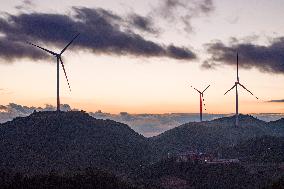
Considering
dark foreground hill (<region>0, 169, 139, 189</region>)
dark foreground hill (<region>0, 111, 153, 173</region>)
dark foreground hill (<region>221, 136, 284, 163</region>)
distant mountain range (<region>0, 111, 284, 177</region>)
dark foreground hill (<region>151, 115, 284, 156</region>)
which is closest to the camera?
dark foreground hill (<region>0, 169, 139, 189</region>)

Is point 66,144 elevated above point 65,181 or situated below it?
above

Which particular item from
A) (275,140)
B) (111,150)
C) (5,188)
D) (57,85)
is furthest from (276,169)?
(57,85)

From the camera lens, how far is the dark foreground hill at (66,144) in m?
108

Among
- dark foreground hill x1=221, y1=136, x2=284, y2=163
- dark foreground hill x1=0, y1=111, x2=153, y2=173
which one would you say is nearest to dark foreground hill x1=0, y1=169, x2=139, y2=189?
dark foreground hill x1=0, y1=111, x2=153, y2=173

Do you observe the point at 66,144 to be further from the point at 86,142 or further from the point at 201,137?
the point at 201,137

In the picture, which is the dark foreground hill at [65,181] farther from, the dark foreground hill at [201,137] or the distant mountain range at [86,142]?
the dark foreground hill at [201,137]

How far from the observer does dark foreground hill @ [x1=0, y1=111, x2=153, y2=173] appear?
107750mm

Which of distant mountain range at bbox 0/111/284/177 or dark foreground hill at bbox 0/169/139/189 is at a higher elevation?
distant mountain range at bbox 0/111/284/177

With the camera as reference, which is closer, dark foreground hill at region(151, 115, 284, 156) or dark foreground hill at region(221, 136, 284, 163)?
dark foreground hill at region(221, 136, 284, 163)

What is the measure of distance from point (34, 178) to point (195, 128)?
4347 inches

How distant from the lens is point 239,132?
181 meters

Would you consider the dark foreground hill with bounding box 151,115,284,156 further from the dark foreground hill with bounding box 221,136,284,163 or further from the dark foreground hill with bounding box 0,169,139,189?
the dark foreground hill with bounding box 0,169,139,189

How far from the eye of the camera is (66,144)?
126 m

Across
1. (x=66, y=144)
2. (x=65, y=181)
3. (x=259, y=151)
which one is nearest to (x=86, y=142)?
(x=66, y=144)
